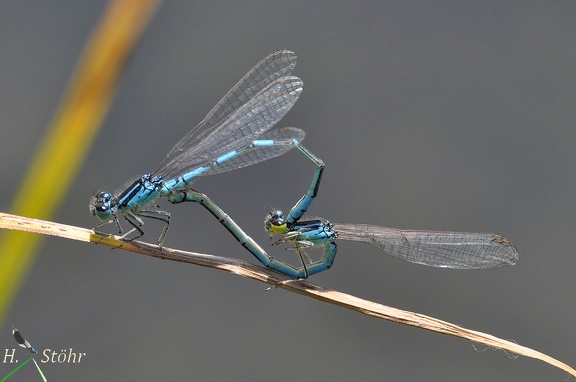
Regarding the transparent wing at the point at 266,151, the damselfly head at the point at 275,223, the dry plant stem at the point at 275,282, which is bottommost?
the dry plant stem at the point at 275,282

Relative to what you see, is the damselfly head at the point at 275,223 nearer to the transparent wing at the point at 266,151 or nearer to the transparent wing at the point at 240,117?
the transparent wing at the point at 266,151

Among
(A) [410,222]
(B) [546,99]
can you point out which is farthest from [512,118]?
(A) [410,222]

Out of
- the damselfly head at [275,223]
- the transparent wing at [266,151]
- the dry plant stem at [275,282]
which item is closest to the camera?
the dry plant stem at [275,282]

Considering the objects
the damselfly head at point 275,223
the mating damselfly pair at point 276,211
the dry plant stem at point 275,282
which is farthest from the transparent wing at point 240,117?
the dry plant stem at point 275,282

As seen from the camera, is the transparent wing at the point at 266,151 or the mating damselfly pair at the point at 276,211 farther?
the transparent wing at the point at 266,151

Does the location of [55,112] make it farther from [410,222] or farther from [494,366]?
[494,366]

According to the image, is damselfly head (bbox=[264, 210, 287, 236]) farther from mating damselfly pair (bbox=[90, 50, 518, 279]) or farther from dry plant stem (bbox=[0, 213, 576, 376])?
dry plant stem (bbox=[0, 213, 576, 376])

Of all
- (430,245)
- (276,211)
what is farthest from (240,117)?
(430,245)
